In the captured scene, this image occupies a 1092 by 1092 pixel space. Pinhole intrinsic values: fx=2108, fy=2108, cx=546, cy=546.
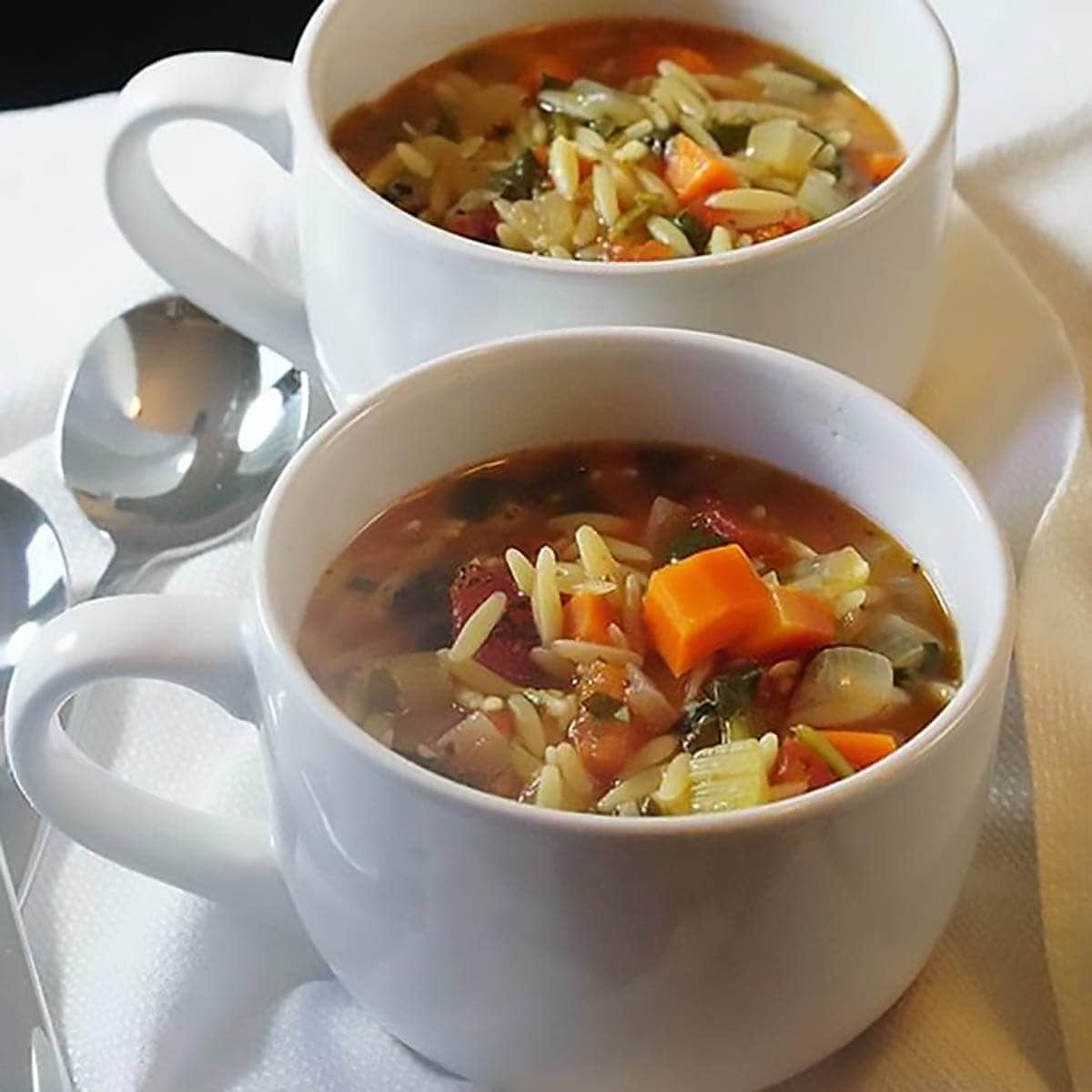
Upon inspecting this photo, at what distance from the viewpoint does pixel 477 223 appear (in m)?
1.08

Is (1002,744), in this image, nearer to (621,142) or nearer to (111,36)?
(621,142)

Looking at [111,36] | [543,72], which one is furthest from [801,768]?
[111,36]

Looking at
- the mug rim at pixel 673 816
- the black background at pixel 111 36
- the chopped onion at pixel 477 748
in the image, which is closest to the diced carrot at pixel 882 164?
the mug rim at pixel 673 816

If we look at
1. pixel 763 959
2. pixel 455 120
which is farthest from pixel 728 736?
pixel 455 120

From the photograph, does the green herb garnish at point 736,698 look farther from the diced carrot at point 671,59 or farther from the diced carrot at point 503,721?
the diced carrot at point 671,59

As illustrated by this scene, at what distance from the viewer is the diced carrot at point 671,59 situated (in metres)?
1.22

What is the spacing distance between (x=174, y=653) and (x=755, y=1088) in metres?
0.27

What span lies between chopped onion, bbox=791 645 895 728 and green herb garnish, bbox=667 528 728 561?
8 cm

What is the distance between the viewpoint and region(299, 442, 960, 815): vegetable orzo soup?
764mm

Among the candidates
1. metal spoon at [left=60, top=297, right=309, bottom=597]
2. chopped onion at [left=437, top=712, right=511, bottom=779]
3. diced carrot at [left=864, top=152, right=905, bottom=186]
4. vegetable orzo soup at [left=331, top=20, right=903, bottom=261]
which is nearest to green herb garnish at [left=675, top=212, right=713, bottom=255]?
vegetable orzo soup at [left=331, top=20, right=903, bottom=261]

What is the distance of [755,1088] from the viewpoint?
2.56ft

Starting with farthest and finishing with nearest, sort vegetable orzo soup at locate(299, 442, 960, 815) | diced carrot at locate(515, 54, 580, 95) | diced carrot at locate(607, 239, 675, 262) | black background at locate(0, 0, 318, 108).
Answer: black background at locate(0, 0, 318, 108)
diced carrot at locate(515, 54, 580, 95)
diced carrot at locate(607, 239, 675, 262)
vegetable orzo soup at locate(299, 442, 960, 815)

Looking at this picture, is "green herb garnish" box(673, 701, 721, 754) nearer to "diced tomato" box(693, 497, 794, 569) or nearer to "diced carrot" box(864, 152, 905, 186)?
"diced tomato" box(693, 497, 794, 569)

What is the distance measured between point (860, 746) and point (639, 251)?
0.36 meters
